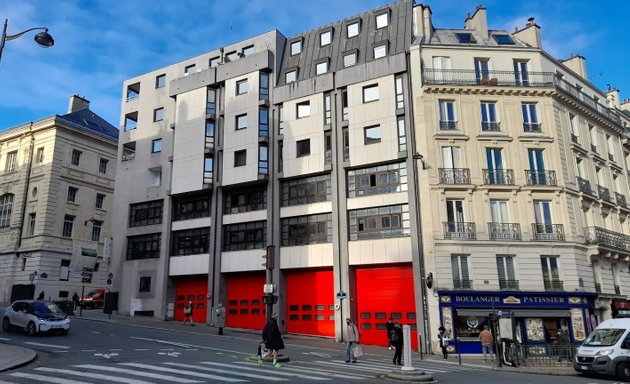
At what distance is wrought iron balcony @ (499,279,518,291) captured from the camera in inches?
1042

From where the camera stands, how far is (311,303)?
31047 mm

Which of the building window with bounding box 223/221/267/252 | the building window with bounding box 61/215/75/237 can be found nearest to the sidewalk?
the building window with bounding box 223/221/267/252

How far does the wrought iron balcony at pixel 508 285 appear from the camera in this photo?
86.8ft

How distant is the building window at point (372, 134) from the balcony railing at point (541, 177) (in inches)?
352

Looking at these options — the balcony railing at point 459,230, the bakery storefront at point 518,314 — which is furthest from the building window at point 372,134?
the bakery storefront at point 518,314

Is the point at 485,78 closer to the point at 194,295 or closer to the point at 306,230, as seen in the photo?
the point at 306,230

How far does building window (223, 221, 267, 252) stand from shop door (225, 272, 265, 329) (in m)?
1.91

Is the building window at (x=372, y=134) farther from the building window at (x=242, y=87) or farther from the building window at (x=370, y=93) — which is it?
the building window at (x=242, y=87)

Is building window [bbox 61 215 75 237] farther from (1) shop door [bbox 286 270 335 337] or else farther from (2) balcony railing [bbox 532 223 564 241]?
(2) balcony railing [bbox 532 223 564 241]

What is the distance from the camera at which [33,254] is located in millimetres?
44719

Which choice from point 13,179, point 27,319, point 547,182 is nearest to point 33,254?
point 13,179

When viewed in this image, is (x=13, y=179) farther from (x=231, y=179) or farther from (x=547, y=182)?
(x=547, y=182)

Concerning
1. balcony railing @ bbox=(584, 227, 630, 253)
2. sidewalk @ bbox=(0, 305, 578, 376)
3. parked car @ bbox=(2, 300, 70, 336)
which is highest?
balcony railing @ bbox=(584, 227, 630, 253)

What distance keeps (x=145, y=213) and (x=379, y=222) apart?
64.9 feet
